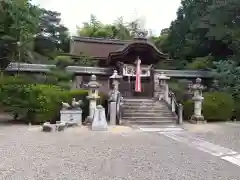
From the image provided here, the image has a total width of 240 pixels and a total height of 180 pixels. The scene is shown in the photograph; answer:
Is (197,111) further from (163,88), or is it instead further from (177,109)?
(163,88)

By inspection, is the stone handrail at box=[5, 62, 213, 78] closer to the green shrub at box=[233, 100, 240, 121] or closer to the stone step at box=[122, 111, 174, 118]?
the green shrub at box=[233, 100, 240, 121]

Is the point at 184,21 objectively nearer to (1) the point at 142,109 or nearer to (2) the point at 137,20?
(1) the point at 142,109

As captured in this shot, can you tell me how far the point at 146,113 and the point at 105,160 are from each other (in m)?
7.30

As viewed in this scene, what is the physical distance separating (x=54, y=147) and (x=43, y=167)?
1.93 metres

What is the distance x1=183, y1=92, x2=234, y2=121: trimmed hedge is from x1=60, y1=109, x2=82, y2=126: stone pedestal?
17.8ft

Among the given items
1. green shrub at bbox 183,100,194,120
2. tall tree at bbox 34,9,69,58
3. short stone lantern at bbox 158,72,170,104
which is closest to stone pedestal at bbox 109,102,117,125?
short stone lantern at bbox 158,72,170,104

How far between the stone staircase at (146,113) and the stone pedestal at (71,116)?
1.97 m

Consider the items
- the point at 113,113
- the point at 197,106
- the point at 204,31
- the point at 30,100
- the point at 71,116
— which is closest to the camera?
the point at 71,116

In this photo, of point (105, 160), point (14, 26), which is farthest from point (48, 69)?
point (105, 160)

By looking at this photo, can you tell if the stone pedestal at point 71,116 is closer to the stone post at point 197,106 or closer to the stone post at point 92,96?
the stone post at point 92,96

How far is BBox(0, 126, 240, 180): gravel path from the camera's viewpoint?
4.82m

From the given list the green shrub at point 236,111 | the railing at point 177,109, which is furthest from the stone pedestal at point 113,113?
the green shrub at point 236,111

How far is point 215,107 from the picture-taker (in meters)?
13.8

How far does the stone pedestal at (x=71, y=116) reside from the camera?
11.7 meters
